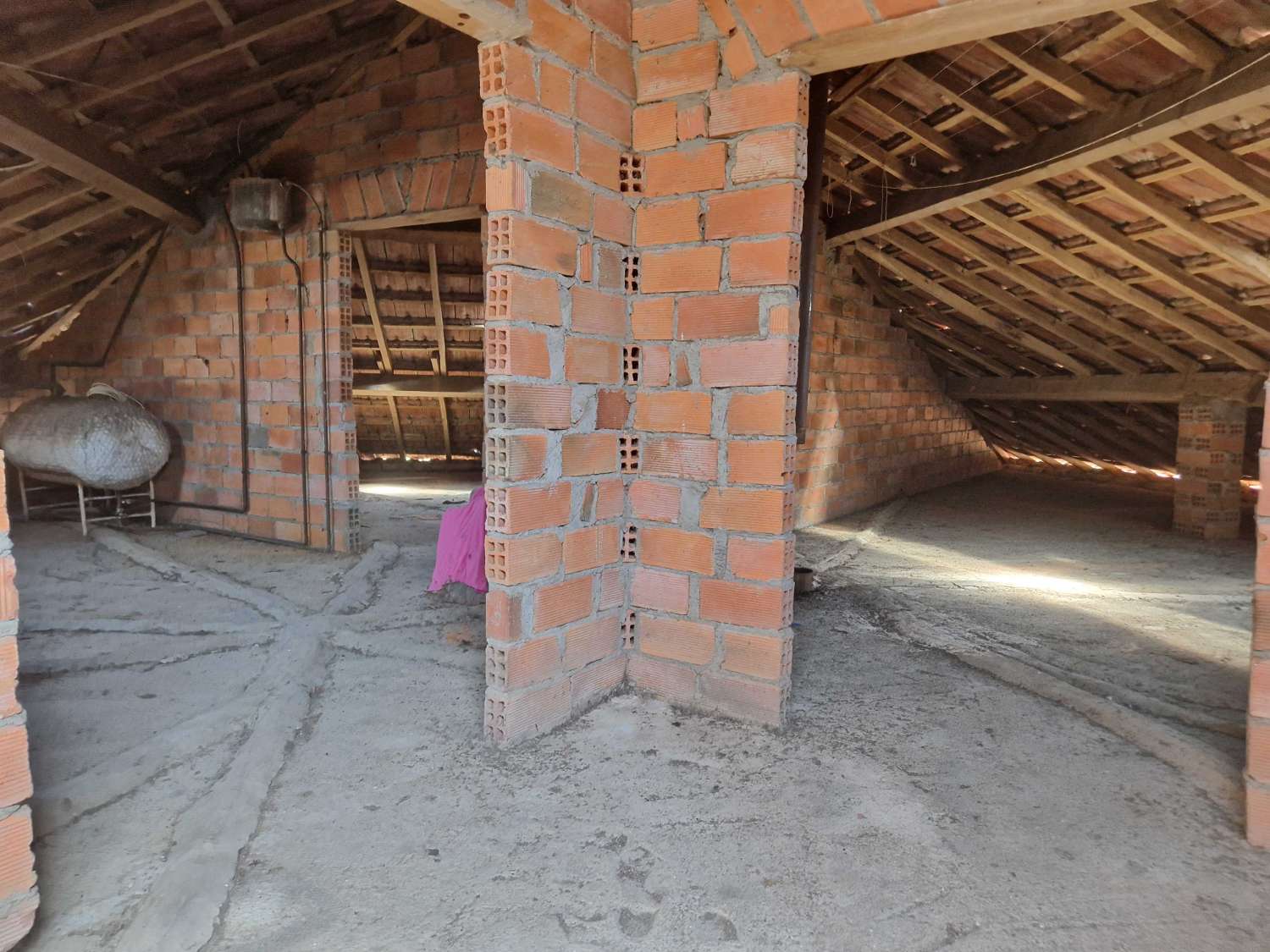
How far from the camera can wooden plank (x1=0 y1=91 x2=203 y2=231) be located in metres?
3.60

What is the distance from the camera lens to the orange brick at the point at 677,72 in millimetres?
2545

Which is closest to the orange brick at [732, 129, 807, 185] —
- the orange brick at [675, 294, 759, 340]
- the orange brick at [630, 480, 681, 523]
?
the orange brick at [675, 294, 759, 340]

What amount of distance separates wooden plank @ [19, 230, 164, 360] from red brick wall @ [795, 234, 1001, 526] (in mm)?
5289

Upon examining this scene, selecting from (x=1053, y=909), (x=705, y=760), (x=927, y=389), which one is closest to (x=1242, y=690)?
(x=1053, y=909)

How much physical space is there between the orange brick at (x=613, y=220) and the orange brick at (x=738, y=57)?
1.77ft

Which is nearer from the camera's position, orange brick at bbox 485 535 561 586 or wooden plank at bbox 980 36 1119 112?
orange brick at bbox 485 535 561 586

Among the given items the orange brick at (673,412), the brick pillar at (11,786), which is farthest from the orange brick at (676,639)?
the brick pillar at (11,786)

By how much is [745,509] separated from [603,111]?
1396mm

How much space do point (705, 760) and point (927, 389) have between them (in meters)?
7.44

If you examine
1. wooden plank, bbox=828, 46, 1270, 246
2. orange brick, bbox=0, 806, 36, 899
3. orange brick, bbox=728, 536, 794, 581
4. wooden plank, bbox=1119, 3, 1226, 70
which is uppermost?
wooden plank, bbox=1119, 3, 1226, 70

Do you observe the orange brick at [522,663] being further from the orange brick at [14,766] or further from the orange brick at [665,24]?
the orange brick at [665,24]

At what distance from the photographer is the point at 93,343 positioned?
6.41m

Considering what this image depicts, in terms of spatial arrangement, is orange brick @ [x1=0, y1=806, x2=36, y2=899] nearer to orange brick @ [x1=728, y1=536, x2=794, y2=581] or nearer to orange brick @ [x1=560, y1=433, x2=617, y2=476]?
orange brick @ [x1=560, y1=433, x2=617, y2=476]

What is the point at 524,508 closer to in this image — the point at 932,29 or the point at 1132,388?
the point at 932,29
